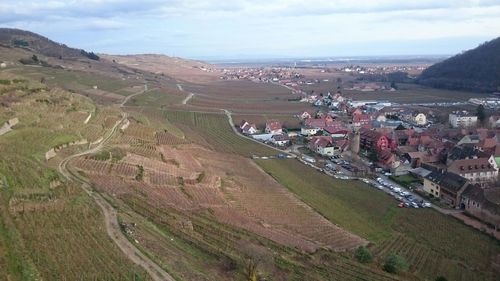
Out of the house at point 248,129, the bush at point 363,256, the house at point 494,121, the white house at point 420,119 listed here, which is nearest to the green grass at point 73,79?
the house at point 248,129

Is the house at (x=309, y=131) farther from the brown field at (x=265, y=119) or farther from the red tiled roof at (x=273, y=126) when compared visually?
the brown field at (x=265, y=119)

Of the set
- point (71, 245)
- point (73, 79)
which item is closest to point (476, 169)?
point (71, 245)

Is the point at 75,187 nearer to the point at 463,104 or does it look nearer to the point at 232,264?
the point at 232,264

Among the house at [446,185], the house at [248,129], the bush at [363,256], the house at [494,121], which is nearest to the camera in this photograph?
the bush at [363,256]

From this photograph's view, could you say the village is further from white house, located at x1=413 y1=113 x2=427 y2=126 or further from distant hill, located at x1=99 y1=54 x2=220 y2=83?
distant hill, located at x1=99 y1=54 x2=220 y2=83

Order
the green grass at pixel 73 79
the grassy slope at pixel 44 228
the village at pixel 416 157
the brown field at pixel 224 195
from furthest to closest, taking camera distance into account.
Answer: the green grass at pixel 73 79
the village at pixel 416 157
the brown field at pixel 224 195
the grassy slope at pixel 44 228

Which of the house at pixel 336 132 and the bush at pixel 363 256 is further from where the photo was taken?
the house at pixel 336 132

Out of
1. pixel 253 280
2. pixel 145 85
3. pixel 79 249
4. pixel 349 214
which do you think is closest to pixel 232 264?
pixel 253 280

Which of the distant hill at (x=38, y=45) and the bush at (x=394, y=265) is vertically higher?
the distant hill at (x=38, y=45)

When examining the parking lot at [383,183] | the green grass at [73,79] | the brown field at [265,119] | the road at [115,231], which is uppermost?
the green grass at [73,79]
